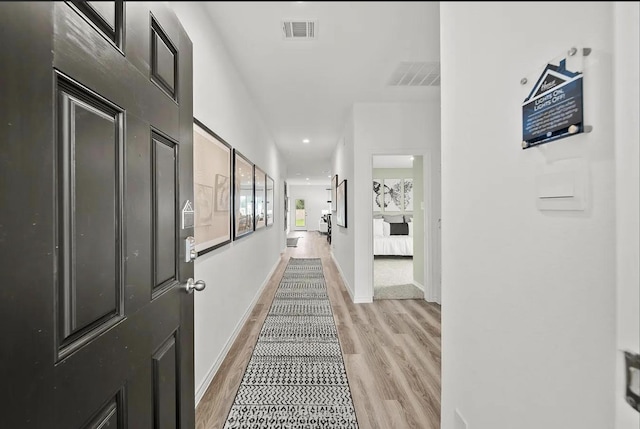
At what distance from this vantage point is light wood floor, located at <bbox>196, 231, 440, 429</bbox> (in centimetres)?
168

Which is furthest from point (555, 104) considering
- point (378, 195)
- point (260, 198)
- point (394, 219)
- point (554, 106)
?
point (378, 195)

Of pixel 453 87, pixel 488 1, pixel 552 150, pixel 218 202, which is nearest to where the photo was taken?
pixel 488 1

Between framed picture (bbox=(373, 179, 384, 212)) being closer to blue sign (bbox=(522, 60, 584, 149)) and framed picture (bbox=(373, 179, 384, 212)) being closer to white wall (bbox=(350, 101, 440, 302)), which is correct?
white wall (bbox=(350, 101, 440, 302))

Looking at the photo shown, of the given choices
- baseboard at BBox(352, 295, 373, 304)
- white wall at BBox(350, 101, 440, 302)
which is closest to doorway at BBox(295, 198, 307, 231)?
white wall at BBox(350, 101, 440, 302)

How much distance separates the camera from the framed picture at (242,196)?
2635 millimetres

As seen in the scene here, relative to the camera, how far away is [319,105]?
3.71 meters

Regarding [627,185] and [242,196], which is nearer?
[627,185]

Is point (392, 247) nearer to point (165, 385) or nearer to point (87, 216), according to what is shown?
point (165, 385)

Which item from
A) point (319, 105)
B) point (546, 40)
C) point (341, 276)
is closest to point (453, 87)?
point (546, 40)

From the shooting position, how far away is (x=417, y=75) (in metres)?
2.79

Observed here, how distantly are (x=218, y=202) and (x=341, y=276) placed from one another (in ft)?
11.2

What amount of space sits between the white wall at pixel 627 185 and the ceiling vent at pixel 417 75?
225 cm

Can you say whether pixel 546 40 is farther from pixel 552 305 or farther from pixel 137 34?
pixel 137 34

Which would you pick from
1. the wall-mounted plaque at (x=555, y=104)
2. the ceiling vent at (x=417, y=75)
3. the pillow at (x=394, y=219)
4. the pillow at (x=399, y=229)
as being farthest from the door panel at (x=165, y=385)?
the pillow at (x=394, y=219)
